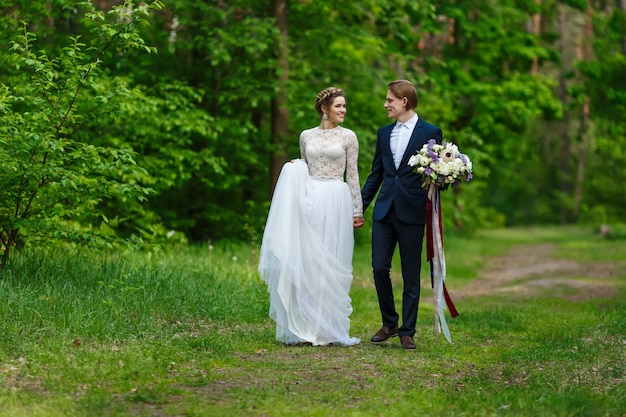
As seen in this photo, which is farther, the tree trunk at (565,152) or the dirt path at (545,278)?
the tree trunk at (565,152)

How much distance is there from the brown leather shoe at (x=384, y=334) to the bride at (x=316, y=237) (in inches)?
7.4

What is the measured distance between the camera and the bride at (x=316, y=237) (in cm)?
861

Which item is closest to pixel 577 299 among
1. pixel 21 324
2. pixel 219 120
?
pixel 219 120

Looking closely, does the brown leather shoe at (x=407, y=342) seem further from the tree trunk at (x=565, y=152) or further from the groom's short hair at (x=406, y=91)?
the tree trunk at (x=565, y=152)

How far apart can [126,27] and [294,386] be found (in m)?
4.26

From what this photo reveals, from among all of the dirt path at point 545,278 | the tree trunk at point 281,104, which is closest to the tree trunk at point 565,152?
the dirt path at point 545,278

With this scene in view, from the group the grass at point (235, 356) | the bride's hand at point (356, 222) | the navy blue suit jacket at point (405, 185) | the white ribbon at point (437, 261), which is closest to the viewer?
the grass at point (235, 356)

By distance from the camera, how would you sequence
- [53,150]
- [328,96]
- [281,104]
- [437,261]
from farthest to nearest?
[281,104] < [53,150] < [437,261] < [328,96]

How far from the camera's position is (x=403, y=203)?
841 cm

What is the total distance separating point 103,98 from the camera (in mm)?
8836

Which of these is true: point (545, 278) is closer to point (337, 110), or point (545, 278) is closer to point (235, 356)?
point (337, 110)

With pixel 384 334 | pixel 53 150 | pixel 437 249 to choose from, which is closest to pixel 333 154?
pixel 437 249

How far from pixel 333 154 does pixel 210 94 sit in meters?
9.20

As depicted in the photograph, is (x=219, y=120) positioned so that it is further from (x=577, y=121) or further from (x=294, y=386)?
(x=577, y=121)
